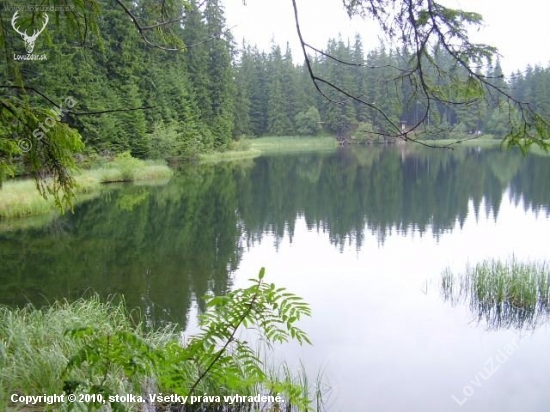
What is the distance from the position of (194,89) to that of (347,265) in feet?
123

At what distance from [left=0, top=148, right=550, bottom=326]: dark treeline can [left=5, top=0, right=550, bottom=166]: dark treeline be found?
11.9ft

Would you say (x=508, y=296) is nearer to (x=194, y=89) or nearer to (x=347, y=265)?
(x=347, y=265)

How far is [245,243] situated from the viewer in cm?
1455

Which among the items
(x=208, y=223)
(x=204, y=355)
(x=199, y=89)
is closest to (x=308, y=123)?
(x=199, y=89)

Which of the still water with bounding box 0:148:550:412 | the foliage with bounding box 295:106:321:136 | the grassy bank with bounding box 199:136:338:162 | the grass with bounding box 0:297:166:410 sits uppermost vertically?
the foliage with bounding box 295:106:321:136

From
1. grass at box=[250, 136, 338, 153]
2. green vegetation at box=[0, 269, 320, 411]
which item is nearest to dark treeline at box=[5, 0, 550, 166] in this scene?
grass at box=[250, 136, 338, 153]

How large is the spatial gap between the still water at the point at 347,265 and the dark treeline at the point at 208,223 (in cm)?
6

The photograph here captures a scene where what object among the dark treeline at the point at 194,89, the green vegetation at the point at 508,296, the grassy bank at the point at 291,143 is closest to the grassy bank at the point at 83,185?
the dark treeline at the point at 194,89

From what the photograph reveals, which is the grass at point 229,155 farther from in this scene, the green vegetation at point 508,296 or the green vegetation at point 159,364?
the green vegetation at point 159,364

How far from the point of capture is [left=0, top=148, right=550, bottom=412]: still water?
6723 mm

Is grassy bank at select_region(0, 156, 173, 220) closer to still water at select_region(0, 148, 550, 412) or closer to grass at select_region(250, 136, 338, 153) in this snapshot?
still water at select_region(0, 148, 550, 412)

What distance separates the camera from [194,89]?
4644cm

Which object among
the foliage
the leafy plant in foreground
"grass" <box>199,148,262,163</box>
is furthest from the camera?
the foliage

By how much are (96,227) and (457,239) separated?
11.2 m
